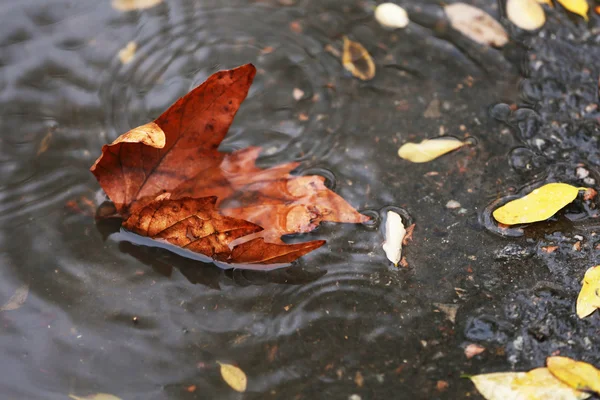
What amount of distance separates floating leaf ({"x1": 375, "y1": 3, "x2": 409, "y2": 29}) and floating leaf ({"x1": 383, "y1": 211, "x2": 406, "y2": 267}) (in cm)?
97

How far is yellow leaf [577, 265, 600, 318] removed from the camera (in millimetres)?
1810

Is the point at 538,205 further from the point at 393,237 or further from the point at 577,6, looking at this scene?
the point at 577,6

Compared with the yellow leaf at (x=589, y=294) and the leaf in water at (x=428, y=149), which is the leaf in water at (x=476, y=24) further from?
the yellow leaf at (x=589, y=294)

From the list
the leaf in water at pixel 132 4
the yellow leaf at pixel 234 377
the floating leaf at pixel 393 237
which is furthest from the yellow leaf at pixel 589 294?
the leaf in water at pixel 132 4

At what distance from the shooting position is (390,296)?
1892 millimetres

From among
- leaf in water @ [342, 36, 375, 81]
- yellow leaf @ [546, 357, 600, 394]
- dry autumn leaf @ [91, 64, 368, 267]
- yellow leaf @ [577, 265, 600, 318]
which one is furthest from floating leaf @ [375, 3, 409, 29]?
yellow leaf @ [546, 357, 600, 394]

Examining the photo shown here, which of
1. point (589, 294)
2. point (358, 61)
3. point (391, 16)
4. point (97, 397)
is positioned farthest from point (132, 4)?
point (589, 294)

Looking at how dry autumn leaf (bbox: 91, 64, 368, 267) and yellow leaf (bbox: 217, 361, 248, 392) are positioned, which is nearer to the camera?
yellow leaf (bbox: 217, 361, 248, 392)

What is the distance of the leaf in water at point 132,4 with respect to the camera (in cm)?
259

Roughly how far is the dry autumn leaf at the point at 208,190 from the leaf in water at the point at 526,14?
1213 millimetres

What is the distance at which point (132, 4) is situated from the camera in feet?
8.54

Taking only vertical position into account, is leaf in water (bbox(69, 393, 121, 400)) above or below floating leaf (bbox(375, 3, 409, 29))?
below

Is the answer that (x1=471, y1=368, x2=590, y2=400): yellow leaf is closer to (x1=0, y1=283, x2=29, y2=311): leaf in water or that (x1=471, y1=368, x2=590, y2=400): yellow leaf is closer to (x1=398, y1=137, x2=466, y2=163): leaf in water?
(x1=398, y1=137, x2=466, y2=163): leaf in water

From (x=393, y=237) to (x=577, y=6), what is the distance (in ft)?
4.82
